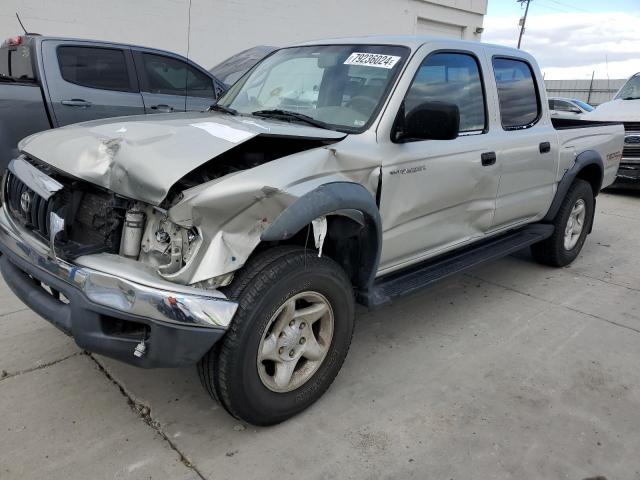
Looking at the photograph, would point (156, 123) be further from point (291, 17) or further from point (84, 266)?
point (291, 17)

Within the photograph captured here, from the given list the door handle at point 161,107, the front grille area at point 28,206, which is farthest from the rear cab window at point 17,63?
the front grille area at point 28,206

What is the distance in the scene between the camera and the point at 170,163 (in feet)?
7.24

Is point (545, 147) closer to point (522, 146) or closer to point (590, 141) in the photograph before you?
point (522, 146)

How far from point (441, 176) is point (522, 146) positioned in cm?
112

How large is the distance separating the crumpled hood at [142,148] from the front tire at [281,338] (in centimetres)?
52

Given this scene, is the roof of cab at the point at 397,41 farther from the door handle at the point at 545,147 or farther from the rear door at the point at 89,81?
the rear door at the point at 89,81

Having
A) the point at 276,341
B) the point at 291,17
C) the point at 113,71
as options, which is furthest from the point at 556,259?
the point at 291,17

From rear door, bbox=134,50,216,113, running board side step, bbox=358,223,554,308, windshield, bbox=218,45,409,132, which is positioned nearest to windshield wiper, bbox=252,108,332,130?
windshield, bbox=218,45,409,132

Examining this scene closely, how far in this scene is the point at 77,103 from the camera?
5875mm

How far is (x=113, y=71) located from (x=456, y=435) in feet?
18.3

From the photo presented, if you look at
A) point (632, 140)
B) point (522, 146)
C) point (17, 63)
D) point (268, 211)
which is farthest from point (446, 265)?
point (632, 140)

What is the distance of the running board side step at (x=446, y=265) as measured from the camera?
311 cm

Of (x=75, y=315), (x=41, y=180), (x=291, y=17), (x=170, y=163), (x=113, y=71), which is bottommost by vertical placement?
(x=75, y=315)

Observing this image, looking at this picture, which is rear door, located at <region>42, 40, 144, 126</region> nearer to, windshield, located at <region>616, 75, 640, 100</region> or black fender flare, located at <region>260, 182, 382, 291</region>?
black fender flare, located at <region>260, 182, 382, 291</region>
